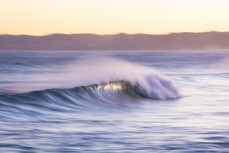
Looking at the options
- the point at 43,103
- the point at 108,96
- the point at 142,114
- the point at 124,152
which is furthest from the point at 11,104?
the point at 124,152

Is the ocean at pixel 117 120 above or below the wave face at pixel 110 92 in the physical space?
below

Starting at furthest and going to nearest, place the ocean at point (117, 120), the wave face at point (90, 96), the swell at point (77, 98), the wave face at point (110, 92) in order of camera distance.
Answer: the wave face at point (110, 92) → the wave face at point (90, 96) → the swell at point (77, 98) → the ocean at point (117, 120)

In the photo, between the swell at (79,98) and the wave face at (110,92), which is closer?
the swell at (79,98)

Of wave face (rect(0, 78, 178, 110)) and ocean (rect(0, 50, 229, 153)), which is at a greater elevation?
wave face (rect(0, 78, 178, 110))

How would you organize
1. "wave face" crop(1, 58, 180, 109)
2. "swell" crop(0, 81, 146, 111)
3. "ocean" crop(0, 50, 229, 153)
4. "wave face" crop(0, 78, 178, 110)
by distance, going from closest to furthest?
"ocean" crop(0, 50, 229, 153) < "swell" crop(0, 81, 146, 111) < "wave face" crop(0, 78, 178, 110) < "wave face" crop(1, 58, 180, 109)

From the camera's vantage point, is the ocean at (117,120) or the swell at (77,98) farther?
the swell at (77,98)

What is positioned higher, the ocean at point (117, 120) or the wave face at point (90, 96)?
the wave face at point (90, 96)

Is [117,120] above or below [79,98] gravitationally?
below

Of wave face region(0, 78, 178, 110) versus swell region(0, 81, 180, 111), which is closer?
swell region(0, 81, 180, 111)

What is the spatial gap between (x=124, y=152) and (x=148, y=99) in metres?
10.5

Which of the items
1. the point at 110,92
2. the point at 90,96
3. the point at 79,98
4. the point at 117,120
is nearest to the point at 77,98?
the point at 79,98

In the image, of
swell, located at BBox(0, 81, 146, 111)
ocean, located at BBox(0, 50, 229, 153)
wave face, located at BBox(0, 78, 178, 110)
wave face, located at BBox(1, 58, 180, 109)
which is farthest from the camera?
wave face, located at BBox(1, 58, 180, 109)

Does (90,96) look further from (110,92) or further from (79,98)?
(110,92)

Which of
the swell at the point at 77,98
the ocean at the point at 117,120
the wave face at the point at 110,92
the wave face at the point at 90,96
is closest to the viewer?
the ocean at the point at 117,120
